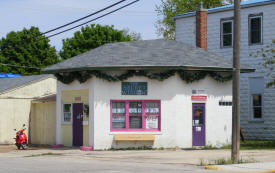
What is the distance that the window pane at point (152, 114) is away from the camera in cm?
2642

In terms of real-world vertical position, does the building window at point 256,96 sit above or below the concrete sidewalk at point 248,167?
above

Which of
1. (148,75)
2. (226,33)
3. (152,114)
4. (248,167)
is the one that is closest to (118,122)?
(152,114)

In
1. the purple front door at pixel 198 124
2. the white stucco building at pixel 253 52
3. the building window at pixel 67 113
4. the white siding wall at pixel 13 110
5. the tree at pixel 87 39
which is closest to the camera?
the purple front door at pixel 198 124

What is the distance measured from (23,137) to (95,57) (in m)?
5.50

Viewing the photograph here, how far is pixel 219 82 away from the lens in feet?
91.2

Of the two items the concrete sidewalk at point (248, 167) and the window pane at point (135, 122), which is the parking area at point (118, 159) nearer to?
the concrete sidewalk at point (248, 167)

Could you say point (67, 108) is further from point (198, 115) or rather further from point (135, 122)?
point (198, 115)

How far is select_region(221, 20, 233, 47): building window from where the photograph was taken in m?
34.3

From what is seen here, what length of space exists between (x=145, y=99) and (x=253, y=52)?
984cm

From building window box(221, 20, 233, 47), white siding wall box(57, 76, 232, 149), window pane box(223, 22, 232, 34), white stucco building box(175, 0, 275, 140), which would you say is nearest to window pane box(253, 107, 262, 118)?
white stucco building box(175, 0, 275, 140)

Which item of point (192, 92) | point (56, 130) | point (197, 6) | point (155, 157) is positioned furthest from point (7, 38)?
point (155, 157)

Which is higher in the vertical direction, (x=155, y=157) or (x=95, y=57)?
(x=95, y=57)

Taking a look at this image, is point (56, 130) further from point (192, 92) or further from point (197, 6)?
point (197, 6)

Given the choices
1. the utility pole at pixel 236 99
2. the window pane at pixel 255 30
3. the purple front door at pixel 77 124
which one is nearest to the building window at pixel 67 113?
the purple front door at pixel 77 124
